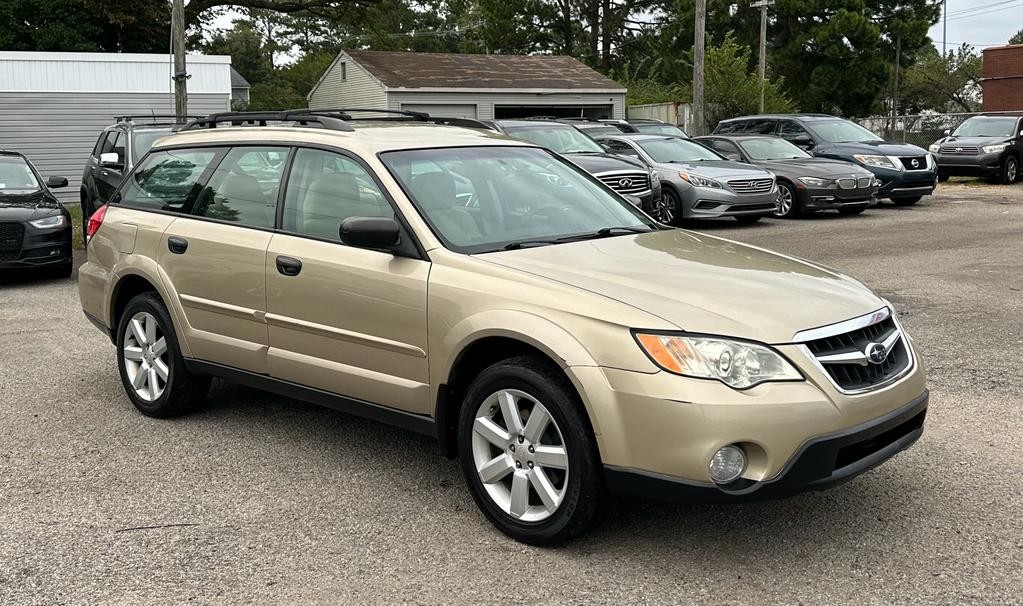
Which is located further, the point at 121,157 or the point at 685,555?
the point at 121,157

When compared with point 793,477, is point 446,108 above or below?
above

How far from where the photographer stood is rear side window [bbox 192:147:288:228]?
5324 millimetres

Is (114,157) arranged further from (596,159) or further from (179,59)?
(179,59)

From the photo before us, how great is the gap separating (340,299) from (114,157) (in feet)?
30.3

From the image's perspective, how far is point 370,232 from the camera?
4.43 meters

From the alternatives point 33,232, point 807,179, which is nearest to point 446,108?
point 807,179

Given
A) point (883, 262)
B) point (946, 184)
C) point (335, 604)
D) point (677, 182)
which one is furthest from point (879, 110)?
point (335, 604)

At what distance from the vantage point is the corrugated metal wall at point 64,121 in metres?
26.1

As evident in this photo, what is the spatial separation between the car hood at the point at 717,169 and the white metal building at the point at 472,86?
1745 centimetres

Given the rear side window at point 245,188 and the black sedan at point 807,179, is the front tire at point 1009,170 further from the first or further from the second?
the rear side window at point 245,188

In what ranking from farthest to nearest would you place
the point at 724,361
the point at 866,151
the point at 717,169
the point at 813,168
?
the point at 866,151
the point at 813,168
the point at 717,169
the point at 724,361

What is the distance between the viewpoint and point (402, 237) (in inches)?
181

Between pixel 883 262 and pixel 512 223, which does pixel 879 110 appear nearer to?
pixel 883 262

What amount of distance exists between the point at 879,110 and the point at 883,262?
145 ft
